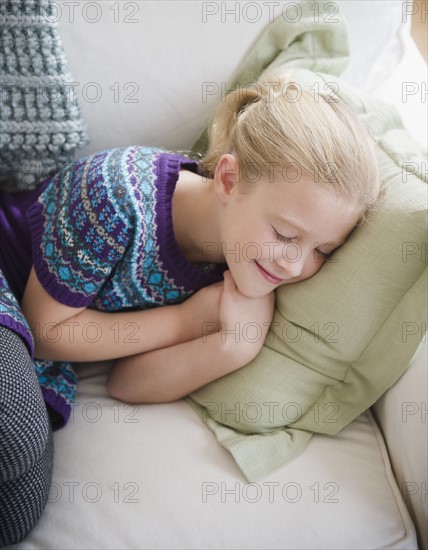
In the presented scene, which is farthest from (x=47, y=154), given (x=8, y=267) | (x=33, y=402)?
(x=33, y=402)

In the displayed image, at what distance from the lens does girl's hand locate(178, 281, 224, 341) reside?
941 millimetres

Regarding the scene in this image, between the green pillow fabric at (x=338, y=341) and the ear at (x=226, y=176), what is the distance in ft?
0.52

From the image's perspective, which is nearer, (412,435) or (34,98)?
(412,435)

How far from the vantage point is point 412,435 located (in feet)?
2.71

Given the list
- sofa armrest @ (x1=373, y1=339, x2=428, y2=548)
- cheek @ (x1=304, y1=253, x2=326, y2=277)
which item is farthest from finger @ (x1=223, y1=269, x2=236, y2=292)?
sofa armrest @ (x1=373, y1=339, x2=428, y2=548)

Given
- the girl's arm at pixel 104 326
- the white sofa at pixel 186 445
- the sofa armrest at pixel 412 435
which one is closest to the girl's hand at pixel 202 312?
the girl's arm at pixel 104 326

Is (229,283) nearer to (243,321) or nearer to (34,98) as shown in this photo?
(243,321)

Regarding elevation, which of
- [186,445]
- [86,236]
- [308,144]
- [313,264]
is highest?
[308,144]

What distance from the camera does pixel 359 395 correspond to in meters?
0.89

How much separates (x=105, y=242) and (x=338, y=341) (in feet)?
1.13

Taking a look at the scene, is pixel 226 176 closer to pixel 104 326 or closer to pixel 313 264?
pixel 313 264

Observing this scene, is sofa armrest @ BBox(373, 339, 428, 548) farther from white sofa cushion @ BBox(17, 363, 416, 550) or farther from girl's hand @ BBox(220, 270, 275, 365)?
girl's hand @ BBox(220, 270, 275, 365)

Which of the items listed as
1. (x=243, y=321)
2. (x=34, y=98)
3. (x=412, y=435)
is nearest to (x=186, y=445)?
(x=243, y=321)

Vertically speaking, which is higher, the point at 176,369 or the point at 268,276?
the point at 268,276
